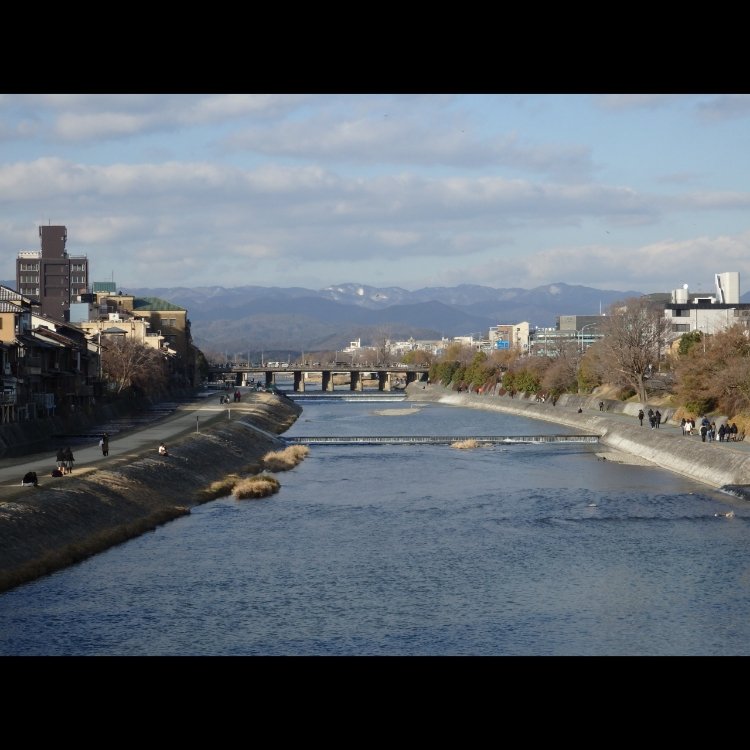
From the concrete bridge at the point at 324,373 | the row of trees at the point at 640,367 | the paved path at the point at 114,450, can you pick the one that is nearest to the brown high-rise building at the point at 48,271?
the concrete bridge at the point at 324,373

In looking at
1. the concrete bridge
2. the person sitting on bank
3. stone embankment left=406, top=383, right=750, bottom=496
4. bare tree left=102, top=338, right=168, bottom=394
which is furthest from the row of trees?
bare tree left=102, top=338, right=168, bottom=394

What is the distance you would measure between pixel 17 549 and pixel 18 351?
26862 millimetres

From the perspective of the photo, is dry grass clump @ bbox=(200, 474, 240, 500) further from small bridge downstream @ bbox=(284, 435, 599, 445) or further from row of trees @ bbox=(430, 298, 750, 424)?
row of trees @ bbox=(430, 298, 750, 424)

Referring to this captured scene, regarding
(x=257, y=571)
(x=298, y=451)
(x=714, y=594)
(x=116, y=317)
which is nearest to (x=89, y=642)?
(x=257, y=571)

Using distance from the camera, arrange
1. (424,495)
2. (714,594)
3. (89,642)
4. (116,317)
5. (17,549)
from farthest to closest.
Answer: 1. (116,317)
2. (424,495)
3. (17,549)
4. (714,594)
5. (89,642)

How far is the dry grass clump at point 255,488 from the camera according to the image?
35375 mm

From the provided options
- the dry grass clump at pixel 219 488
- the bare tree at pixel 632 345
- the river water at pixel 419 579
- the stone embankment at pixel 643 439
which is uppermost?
the bare tree at pixel 632 345

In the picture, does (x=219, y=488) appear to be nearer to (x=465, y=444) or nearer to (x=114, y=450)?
(x=114, y=450)

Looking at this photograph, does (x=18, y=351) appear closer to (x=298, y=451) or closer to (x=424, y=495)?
(x=298, y=451)

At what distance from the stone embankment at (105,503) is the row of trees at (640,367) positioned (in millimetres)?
21483

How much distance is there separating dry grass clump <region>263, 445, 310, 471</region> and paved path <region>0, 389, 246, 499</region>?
14.8 feet

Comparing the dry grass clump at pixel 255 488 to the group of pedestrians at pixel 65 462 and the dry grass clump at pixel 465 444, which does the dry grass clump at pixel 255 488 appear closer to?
the group of pedestrians at pixel 65 462
